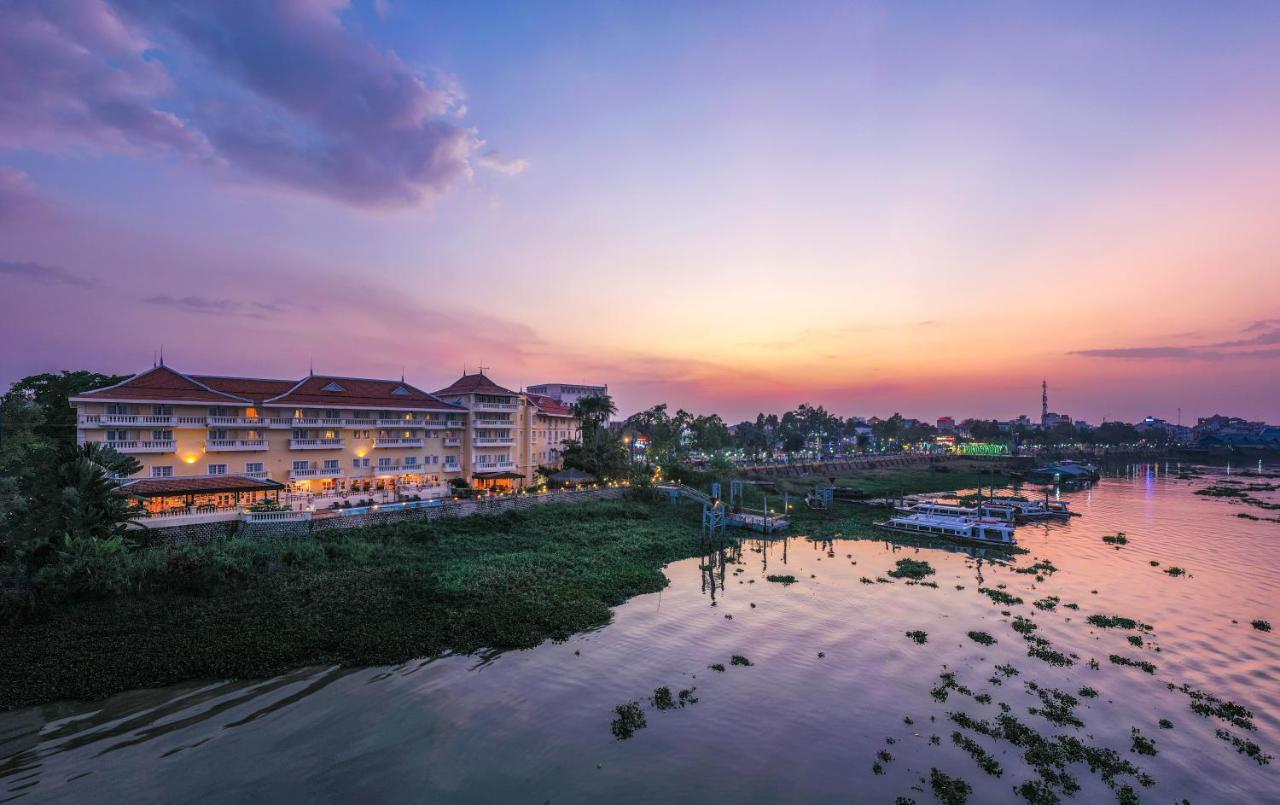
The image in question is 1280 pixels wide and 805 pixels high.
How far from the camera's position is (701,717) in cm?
2017

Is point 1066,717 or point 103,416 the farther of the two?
point 103,416

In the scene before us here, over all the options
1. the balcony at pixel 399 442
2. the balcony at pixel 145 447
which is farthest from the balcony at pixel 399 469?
the balcony at pixel 145 447

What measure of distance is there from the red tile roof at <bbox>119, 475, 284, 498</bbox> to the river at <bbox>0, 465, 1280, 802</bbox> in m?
23.2

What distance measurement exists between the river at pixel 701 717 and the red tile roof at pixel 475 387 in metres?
39.2

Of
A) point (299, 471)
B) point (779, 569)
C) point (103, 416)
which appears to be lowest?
point (779, 569)

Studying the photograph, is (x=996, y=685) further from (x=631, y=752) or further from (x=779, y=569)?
(x=779, y=569)

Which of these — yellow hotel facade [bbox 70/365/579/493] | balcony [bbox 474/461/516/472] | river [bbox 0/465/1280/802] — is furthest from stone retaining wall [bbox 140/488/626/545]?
river [bbox 0/465/1280/802]

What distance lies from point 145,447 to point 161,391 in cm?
509

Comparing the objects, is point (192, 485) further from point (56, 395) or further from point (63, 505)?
point (56, 395)

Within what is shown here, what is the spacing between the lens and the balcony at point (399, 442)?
56.3 metres

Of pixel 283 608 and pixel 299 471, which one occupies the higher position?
pixel 299 471

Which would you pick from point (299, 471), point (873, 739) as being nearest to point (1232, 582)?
point (873, 739)

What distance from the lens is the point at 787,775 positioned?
16.8 m

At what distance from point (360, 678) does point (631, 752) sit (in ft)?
42.3
